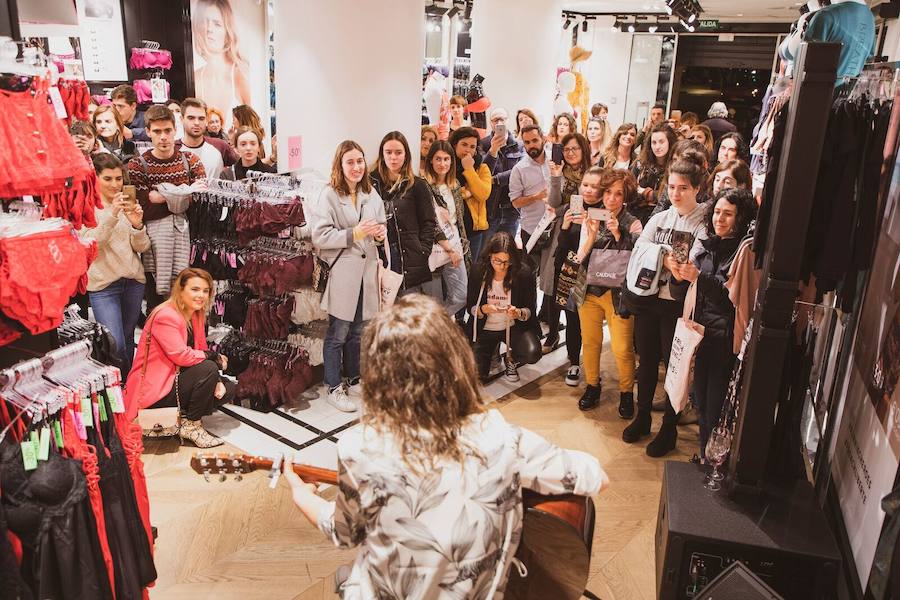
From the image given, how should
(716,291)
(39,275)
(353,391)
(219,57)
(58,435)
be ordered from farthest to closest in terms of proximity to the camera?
(219,57), (353,391), (716,291), (58,435), (39,275)

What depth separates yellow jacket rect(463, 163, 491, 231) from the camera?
5.43 meters

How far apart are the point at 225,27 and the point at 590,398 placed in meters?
7.01

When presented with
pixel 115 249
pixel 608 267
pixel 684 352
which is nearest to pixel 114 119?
pixel 115 249

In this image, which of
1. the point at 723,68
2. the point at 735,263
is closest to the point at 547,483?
the point at 735,263

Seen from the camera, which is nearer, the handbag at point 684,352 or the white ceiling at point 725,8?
the handbag at point 684,352

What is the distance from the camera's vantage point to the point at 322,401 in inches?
177

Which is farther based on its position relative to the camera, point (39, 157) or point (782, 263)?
point (782, 263)

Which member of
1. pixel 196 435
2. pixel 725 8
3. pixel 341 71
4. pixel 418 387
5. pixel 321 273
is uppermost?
pixel 725 8

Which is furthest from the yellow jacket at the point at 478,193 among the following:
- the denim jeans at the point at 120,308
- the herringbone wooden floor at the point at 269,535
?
the denim jeans at the point at 120,308

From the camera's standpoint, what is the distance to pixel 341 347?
4.43 metres

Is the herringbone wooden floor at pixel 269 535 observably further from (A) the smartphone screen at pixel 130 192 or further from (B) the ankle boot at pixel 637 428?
(A) the smartphone screen at pixel 130 192

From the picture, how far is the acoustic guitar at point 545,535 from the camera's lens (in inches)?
72.4

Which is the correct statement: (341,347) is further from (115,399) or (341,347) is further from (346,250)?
(115,399)

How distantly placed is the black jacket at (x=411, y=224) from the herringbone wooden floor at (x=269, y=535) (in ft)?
4.60
